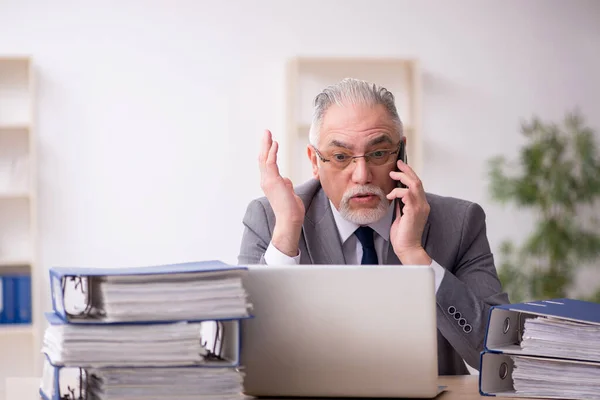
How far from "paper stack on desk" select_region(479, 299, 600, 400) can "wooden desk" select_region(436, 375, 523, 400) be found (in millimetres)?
34

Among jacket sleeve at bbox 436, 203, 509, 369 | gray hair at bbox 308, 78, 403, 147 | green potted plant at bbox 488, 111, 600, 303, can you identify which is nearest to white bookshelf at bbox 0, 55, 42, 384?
green potted plant at bbox 488, 111, 600, 303

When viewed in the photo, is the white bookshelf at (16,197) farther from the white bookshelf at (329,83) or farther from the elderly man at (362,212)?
the elderly man at (362,212)

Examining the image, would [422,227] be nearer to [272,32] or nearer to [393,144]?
[393,144]

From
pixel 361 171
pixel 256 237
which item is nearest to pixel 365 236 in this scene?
pixel 361 171

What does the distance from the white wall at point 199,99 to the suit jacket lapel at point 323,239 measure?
296 cm

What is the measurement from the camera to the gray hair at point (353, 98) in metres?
2.36

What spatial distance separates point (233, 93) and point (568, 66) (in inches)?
85.8

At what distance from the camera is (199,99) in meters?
5.29

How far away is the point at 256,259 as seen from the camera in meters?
2.37

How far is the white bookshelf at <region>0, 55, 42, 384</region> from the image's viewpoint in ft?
16.6

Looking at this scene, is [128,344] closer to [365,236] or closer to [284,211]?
[284,211]

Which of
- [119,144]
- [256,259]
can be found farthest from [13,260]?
[256,259]

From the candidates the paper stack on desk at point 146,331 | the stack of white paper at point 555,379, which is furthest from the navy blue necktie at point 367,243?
the paper stack on desk at point 146,331

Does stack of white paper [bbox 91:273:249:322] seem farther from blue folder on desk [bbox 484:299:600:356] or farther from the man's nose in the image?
the man's nose
